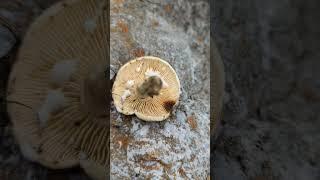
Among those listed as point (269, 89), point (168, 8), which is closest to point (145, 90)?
point (168, 8)

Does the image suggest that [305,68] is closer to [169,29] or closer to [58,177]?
[169,29]

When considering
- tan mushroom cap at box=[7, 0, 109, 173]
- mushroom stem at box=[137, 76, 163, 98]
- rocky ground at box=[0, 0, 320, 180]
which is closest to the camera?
mushroom stem at box=[137, 76, 163, 98]

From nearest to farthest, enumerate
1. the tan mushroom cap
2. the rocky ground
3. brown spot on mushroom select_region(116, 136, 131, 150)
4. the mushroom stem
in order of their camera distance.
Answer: the mushroom stem → brown spot on mushroom select_region(116, 136, 131, 150) → the tan mushroom cap → the rocky ground

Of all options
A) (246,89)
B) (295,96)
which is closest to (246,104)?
(246,89)

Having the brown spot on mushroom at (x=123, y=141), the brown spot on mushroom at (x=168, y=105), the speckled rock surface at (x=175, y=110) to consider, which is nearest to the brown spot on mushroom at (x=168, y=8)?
the speckled rock surface at (x=175, y=110)

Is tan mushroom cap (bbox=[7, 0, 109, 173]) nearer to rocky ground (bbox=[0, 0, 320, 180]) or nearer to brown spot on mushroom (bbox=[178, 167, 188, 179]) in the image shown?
brown spot on mushroom (bbox=[178, 167, 188, 179])

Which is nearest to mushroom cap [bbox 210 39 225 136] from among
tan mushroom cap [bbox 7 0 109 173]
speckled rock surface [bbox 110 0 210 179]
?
speckled rock surface [bbox 110 0 210 179]

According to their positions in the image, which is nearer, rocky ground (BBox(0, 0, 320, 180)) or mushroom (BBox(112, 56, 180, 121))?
mushroom (BBox(112, 56, 180, 121))

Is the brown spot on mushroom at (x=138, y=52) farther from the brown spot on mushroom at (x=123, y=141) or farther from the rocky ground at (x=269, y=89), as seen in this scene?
the rocky ground at (x=269, y=89)
